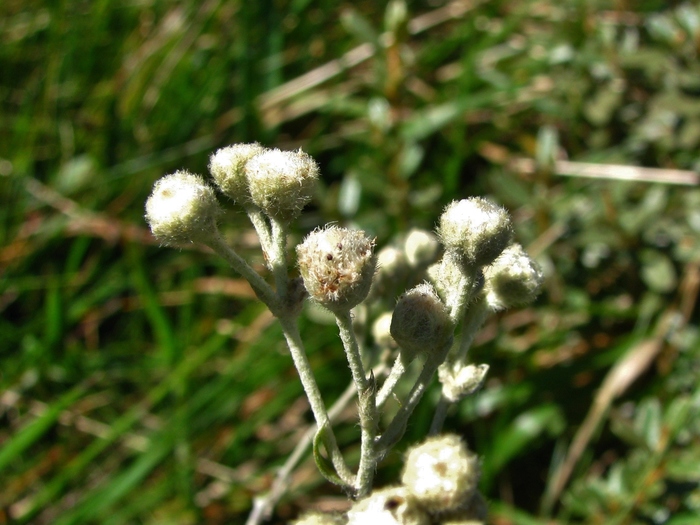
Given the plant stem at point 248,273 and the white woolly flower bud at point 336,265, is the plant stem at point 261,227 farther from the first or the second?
the white woolly flower bud at point 336,265

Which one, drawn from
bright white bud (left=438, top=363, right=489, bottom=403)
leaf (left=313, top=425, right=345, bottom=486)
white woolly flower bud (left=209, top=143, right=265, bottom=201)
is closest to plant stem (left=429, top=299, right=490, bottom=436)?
bright white bud (left=438, top=363, right=489, bottom=403)

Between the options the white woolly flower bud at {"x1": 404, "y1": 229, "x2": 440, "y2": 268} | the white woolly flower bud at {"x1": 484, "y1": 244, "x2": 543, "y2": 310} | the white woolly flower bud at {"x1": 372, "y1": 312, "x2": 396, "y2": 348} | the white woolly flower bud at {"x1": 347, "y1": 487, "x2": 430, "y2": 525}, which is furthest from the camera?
the white woolly flower bud at {"x1": 404, "y1": 229, "x2": 440, "y2": 268}

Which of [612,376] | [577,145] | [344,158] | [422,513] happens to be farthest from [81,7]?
[422,513]

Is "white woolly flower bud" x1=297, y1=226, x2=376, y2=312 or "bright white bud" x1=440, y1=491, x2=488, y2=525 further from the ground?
"white woolly flower bud" x1=297, y1=226, x2=376, y2=312

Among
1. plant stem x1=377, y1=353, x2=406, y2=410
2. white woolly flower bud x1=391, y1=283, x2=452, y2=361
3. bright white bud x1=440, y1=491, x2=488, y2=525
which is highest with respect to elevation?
white woolly flower bud x1=391, y1=283, x2=452, y2=361

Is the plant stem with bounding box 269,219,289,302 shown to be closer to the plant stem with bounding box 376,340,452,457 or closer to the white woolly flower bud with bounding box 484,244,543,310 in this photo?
the plant stem with bounding box 376,340,452,457

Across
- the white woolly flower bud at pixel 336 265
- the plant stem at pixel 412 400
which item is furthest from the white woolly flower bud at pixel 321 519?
the white woolly flower bud at pixel 336 265
